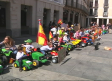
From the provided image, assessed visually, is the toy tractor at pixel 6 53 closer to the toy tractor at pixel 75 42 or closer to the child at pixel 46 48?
the child at pixel 46 48

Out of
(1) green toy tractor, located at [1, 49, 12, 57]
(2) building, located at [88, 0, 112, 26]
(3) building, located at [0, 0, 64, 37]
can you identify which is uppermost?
(2) building, located at [88, 0, 112, 26]

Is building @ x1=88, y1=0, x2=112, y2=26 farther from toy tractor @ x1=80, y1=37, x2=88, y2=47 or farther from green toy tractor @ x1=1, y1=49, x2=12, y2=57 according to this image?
green toy tractor @ x1=1, y1=49, x2=12, y2=57

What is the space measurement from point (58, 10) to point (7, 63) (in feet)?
50.9

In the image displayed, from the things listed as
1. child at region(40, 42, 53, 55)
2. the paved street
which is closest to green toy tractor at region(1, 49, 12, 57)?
the paved street

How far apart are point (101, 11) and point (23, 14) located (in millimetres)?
35752

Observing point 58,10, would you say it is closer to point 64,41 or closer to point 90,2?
point 64,41

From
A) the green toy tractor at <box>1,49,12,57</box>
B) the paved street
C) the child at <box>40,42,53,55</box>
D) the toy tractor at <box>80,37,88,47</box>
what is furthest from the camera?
the toy tractor at <box>80,37,88,47</box>

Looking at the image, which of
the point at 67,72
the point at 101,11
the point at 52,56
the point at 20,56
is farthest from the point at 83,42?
the point at 101,11

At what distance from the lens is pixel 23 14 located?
18.4 m

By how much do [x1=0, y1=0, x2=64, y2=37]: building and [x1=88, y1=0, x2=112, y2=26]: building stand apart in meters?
29.6

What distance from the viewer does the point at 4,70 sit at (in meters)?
5.73

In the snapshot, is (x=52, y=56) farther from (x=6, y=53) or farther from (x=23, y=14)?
(x=23, y=14)

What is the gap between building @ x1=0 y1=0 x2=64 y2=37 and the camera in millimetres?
13070

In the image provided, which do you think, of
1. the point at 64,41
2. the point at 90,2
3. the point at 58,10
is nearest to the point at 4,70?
the point at 64,41
